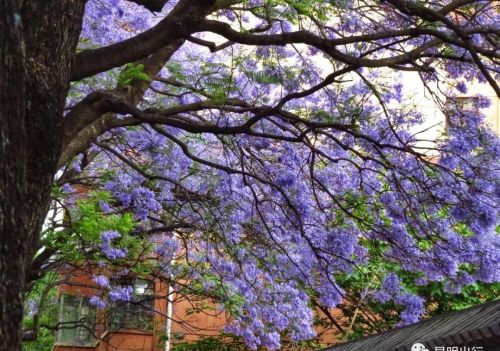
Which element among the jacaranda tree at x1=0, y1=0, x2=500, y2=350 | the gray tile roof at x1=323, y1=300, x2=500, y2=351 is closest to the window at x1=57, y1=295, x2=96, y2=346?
the jacaranda tree at x1=0, y1=0, x2=500, y2=350

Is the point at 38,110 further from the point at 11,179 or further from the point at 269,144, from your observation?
the point at 269,144

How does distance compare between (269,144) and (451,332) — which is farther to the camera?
(269,144)

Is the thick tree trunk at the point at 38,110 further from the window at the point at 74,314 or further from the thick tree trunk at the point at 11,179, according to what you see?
the window at the point at 74,314

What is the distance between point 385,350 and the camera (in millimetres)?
7699

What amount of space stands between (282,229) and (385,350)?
3.75m

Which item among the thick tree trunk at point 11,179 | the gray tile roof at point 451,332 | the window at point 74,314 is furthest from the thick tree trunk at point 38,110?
the window at point 74,314

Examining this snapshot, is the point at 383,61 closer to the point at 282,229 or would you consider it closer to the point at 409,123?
the point at 409,123

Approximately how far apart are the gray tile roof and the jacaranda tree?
1262 mm

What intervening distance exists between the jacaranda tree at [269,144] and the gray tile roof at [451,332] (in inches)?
49.7

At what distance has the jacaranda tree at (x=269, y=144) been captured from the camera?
6.69 m

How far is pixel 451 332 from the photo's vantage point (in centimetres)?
658

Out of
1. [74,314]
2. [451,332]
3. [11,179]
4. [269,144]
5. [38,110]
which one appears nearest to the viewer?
[11,179]

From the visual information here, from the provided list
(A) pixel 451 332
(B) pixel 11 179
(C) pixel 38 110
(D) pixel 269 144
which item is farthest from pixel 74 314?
(B) pixel 11 179

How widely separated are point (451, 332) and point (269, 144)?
4.59 m
